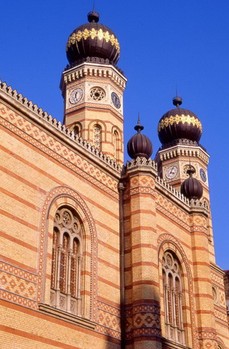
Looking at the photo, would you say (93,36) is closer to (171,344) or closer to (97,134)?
(97,134)

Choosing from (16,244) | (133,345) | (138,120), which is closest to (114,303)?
(133,345)

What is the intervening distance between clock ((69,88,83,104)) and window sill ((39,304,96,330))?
932cm

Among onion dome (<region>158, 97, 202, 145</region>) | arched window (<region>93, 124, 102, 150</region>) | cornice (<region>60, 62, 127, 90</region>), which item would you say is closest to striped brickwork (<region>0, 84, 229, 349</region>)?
arched window (<region>93, 124, 102, 150</region>)

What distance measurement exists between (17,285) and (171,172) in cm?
1347

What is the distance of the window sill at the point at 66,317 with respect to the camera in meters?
11.5

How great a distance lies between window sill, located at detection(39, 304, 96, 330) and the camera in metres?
11.5

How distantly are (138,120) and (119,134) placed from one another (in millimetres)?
4015

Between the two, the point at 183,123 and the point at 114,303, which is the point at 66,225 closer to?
the point at 114,303

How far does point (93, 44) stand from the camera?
20500mm

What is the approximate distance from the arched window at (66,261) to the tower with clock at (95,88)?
19.8ft

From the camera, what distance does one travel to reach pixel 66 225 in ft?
43.1

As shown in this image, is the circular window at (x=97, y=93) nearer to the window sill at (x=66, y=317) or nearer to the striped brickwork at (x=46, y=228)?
the striped brickwork at (x=46, y=228)

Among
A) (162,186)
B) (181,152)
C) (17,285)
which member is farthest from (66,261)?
(181,152)

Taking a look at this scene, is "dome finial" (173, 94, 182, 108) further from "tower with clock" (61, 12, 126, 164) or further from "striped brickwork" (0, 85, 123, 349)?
"striped brickwork" (0, 85, 123, 349)
